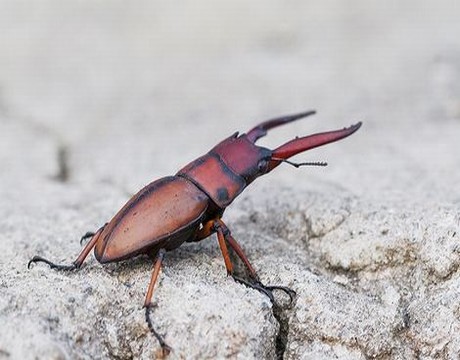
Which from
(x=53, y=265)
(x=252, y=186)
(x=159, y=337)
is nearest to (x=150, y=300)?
(x=159, y=337)

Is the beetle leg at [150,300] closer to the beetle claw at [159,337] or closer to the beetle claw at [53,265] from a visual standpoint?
the beetle claw at [159,337]

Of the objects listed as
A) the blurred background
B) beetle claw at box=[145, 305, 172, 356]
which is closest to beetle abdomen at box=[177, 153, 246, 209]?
beetle claw at box=[145, 305, 172, 356]

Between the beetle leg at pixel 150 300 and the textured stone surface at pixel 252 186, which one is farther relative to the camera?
the textured stone surface at pixel 252 186

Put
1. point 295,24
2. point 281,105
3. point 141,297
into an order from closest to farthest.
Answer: point 141,297 < point 281,105 < point 295,24

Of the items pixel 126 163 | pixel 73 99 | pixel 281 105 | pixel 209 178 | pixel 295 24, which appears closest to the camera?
pixel 209 178

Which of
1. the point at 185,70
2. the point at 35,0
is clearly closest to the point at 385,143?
the point at 185,70

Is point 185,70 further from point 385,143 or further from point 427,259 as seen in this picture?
point 427,259

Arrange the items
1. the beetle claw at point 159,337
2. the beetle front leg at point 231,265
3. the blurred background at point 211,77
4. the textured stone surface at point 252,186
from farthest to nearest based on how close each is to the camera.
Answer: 1. the blurred background at point 211,77
2. the beetle front leg at point 231,265
3. the textured stone surface at point 252,186
4. the beetle claw at point 159,337

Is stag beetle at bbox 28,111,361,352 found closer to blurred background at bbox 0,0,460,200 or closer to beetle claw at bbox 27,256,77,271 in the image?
beetle claw at bbox 27,256,77,271

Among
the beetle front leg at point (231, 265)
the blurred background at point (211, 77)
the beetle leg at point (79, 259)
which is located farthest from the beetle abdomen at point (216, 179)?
the blurred background at point (211, 77)
